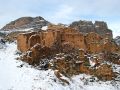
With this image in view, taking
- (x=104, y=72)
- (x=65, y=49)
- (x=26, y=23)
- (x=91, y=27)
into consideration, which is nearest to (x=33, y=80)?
(x=65, y=49)

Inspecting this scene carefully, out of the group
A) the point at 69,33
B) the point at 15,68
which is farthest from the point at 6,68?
the point at 69,33

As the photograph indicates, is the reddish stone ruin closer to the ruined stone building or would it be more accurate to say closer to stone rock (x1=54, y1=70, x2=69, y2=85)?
the ruined stone building

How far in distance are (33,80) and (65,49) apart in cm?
1135

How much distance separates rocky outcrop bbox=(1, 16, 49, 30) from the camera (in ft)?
282

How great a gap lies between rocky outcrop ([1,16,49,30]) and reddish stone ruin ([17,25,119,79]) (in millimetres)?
25786

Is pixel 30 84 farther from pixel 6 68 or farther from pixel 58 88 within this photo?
pixel 6 68

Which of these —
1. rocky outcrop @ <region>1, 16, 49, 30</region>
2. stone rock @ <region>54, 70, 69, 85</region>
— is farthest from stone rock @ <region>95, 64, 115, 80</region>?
rocky outcrop @ <region>1, 16, 49, 30</region>

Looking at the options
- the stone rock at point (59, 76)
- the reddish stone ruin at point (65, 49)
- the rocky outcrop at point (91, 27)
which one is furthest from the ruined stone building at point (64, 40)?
the rocky outcrop at point (91, 27)

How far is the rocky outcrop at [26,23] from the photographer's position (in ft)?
→ 282

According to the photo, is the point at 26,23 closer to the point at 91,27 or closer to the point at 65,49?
the point at 91,27

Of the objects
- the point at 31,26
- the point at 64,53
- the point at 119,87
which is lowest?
the point at 119,87

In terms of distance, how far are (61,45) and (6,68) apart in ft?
33.8

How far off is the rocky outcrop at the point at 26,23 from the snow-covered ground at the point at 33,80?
32.2 metres

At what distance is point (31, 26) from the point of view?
8525 cm
